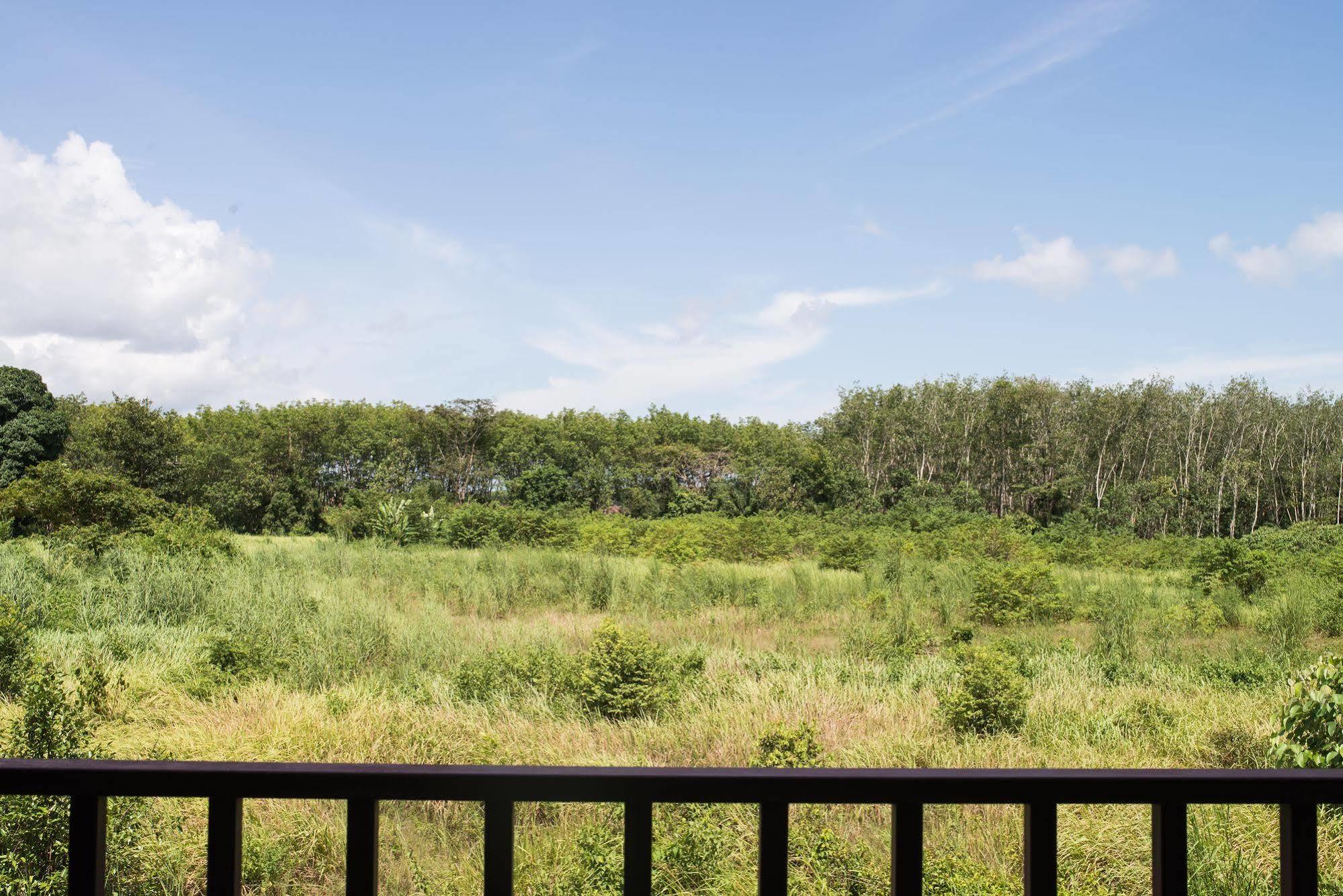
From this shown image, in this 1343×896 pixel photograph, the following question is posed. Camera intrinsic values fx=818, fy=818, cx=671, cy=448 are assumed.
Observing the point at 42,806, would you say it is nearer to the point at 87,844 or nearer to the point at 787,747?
the point at 87,844

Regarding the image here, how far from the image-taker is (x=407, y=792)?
0.94m

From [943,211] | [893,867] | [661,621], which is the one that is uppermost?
[943,211]

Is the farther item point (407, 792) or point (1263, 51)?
point (1263, 51)

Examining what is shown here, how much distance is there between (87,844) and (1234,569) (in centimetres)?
1515

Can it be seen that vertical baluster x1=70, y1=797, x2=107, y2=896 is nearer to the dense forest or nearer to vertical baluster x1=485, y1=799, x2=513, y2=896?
vertical baluster x1=485, y1=799, x2=513, y2=896

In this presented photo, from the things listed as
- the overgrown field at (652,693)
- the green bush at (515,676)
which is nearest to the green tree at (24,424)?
the overgrown field at (652,693)

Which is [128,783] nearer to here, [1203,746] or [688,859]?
[688,859]

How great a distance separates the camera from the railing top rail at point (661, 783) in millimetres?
938

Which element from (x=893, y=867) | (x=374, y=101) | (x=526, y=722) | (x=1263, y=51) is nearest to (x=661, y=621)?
(x=526, y=722)

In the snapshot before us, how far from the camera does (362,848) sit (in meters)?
1.00

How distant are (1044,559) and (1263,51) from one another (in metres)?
A: 12.2

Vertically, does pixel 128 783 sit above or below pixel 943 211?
below

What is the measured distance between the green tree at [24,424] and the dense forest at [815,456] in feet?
0.24

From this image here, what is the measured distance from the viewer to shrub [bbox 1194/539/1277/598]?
12.5m
